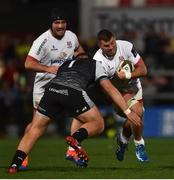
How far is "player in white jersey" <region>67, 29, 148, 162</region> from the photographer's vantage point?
14027 millimetres

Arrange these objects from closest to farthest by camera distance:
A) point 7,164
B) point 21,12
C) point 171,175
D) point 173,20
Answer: point 171,175
point 7,164
point 173,20
point 21,12

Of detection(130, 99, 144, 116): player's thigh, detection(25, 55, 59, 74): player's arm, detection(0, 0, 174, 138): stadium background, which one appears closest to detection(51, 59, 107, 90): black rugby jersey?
detection(25, 55, 59, 74): player's arm

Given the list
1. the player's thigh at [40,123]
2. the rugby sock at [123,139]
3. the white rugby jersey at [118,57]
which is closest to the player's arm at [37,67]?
the white rugby jersey at [118,57]

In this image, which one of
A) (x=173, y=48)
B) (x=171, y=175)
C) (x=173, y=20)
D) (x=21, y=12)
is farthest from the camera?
(x=21, y=12)

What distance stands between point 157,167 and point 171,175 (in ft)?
4.98

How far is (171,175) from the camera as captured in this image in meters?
11.9

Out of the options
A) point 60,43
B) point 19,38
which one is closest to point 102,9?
point 19,38

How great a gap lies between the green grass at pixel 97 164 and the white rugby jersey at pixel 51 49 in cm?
160

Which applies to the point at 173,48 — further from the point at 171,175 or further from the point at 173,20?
the point at 171,175

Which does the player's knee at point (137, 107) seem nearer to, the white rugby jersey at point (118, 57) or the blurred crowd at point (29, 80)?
the white rugby jersey at point (118, 57)

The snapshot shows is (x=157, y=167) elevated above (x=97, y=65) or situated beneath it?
situated beneath

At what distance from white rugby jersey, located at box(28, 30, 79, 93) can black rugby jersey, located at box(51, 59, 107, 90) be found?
2.12 metres

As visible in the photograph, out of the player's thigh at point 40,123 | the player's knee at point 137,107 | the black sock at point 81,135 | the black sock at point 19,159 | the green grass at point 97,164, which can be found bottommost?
the green grass at point 97,164

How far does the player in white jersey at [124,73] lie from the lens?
14027 mm
